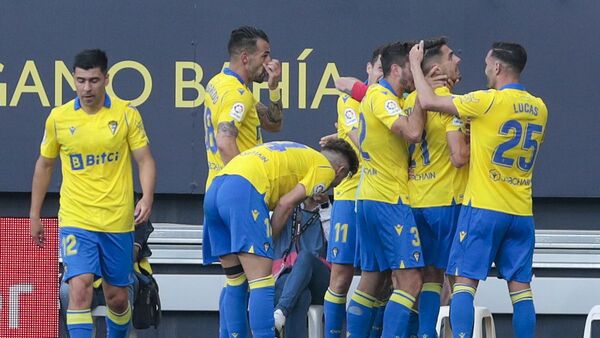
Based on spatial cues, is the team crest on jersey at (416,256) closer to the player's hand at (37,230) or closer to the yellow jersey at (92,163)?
the yellow jersey at (92,163)

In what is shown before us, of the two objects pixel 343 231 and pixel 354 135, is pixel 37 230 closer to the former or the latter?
pixel 343 231

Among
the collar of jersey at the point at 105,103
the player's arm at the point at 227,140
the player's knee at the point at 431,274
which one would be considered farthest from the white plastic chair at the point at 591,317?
the collar of jersey at the point at 105,103

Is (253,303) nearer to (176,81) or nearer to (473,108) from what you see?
(473,108)

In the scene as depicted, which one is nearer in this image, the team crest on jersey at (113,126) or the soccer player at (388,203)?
the soccer player at (388,203)

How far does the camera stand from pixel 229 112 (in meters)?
7.68

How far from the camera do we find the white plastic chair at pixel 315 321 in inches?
324

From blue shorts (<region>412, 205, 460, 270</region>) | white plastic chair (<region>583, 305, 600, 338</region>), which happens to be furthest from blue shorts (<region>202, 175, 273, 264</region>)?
white plastic chair (<region>583, 305, 600, 338</region>)

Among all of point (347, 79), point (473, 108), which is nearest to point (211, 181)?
point (347, 79)

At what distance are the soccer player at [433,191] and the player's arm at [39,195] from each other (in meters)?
1.94

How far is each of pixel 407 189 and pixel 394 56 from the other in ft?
2.30

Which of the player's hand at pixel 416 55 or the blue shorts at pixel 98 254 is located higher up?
the player's hand at pixel 416 55

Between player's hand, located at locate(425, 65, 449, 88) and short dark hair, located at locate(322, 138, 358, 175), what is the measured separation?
0.61m

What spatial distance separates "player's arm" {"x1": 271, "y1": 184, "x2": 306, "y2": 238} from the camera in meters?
7.08

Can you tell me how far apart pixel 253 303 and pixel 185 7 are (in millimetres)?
2360
